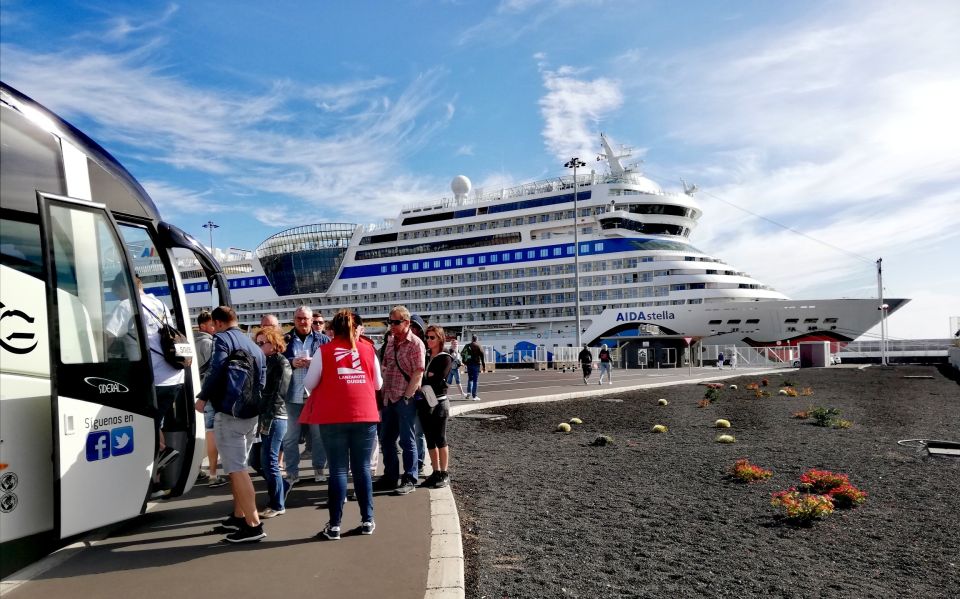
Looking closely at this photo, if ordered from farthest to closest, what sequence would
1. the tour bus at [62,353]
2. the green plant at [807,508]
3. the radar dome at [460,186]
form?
the radar dome at [460,186]
the green plant at [807,508]
the tour bus at [62,353]

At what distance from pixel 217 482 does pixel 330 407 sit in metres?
3.20

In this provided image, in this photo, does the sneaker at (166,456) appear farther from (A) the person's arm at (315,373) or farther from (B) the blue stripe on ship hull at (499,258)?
(B) the blue stripe on ship hull at (499,258)

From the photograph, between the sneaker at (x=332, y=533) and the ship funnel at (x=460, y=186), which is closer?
the sneaker at (x=332, y=533)

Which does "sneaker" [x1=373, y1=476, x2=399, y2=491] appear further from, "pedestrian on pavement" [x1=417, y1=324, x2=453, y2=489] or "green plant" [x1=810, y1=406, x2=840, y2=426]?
"green plant" [x1=810, y1=406, x2=840, y2=426]

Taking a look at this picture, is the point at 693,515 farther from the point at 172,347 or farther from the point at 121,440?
the point at 172,347

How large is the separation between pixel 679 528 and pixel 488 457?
12.7 feet

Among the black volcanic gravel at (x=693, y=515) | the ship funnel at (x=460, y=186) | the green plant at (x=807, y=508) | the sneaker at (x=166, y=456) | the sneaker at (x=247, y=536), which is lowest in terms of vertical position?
the black volcanic gravel at (x=693, y=515)

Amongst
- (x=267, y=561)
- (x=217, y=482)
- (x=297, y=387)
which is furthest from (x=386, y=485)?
(x=267, y=561)

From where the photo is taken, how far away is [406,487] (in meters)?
6.60

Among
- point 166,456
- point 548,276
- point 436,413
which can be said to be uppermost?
point 548,276

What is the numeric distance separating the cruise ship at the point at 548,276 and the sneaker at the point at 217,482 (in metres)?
40.4

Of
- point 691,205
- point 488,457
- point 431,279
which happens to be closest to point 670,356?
point 691,205

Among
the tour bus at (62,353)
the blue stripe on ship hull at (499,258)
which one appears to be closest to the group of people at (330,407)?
the tour bus at (62,353)

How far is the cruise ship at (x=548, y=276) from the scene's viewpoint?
155 ft
